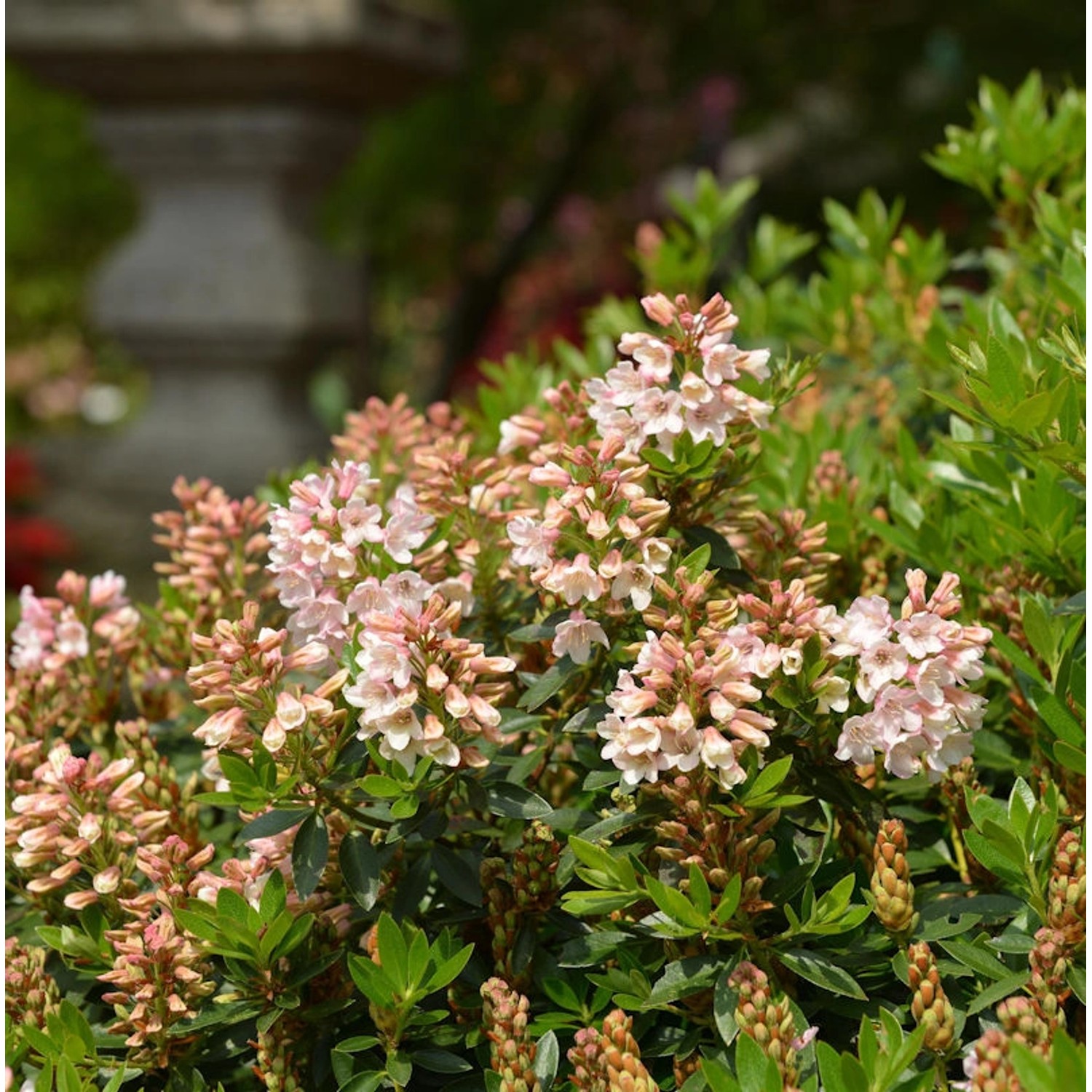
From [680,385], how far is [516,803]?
0.45 m

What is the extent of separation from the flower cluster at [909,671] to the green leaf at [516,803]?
0.29 m

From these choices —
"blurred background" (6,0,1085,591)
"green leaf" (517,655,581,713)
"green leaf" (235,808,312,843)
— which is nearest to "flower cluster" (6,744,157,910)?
"green leaf" (235,808,312,843)

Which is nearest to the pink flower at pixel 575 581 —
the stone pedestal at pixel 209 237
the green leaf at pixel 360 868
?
the green leaf at pixel 360 868

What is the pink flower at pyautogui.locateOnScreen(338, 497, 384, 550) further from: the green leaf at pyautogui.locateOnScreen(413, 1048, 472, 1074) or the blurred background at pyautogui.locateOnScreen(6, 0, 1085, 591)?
the blurred background at pyautogui.locateOnScreen(6, 0, 1085, 591)

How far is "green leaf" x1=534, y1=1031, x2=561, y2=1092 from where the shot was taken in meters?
1.36

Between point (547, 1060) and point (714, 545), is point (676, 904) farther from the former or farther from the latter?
point (714, 545)

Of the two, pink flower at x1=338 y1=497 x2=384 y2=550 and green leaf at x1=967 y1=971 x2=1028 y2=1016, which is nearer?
green leaf at x1=967 y1=971 x2=1028 y2=1016

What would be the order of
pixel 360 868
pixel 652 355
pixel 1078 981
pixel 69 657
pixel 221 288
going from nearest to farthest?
pixel 1078 981, pixel 360 868, pixel 652 355, pixel 69 657, pixel 221 288

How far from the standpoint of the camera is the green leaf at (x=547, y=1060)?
1.36 meters

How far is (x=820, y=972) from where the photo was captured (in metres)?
1.35

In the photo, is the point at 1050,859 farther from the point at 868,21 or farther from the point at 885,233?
the point at 868,21

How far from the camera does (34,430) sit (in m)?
8.84

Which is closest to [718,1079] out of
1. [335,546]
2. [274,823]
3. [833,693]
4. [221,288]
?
[833,693]

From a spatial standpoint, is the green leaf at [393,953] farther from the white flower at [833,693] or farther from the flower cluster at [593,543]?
the white flower at [833,693]
